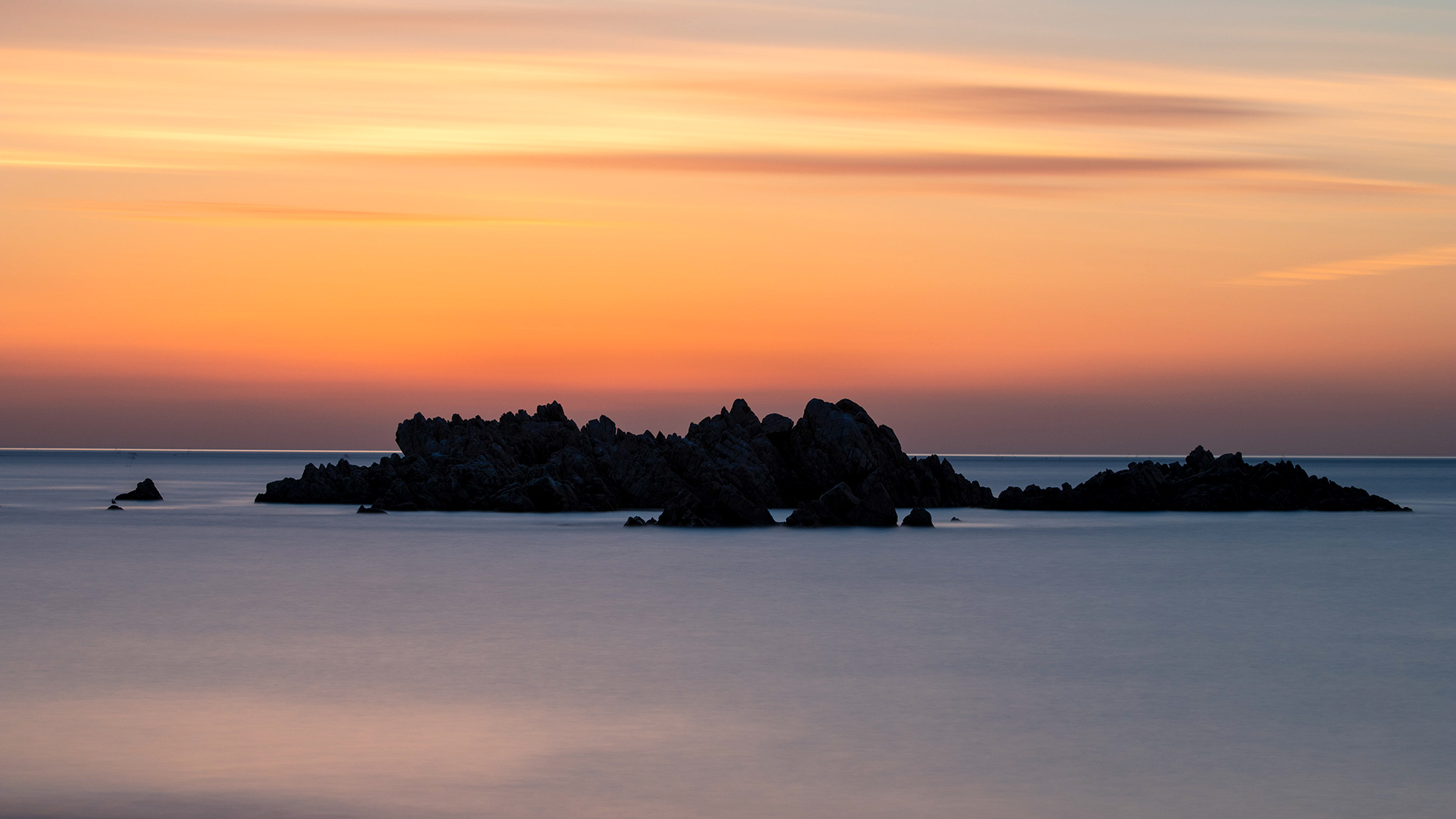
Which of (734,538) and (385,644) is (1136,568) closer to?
(734,538)

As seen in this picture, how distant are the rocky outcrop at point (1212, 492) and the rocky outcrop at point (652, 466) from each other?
8852 millimetres

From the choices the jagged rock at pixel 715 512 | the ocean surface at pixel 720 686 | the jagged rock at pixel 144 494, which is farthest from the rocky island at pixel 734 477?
the ocean surface at pixel 720 686

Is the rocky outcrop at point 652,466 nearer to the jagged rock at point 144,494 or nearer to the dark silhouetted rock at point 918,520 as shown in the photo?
the dark silhouetted rock at point 918,520

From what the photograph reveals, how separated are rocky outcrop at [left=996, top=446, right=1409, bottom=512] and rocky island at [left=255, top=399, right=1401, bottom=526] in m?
0.10

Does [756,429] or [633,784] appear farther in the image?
[756,429]

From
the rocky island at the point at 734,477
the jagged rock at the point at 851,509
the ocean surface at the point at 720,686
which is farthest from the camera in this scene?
the rocky island at the point at 734,477

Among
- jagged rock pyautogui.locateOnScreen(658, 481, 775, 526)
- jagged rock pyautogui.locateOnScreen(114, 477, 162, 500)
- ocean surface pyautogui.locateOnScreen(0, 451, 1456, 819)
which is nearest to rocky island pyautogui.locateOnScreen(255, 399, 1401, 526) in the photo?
jagged rock pyautogui.locateOnScreen(658, 481, 775, 526)

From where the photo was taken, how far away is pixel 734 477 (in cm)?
8194

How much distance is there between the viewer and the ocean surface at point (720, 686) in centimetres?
1723

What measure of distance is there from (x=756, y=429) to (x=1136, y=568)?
36.4 metres

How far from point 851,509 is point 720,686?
50.6 metres

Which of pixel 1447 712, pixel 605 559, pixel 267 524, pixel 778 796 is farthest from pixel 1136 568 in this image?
pixel 267 524

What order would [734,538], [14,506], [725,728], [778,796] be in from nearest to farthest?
[778,796] < [725,728] < [734,538] < [14,506]

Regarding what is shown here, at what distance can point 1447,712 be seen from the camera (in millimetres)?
23578
